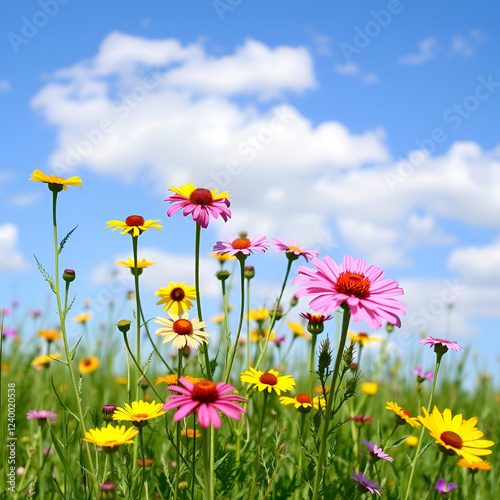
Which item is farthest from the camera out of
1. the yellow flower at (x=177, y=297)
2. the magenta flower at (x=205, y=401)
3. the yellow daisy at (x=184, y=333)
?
the yellow flower at (x=177, y=297)

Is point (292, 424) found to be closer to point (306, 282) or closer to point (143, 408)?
point (143, 408)

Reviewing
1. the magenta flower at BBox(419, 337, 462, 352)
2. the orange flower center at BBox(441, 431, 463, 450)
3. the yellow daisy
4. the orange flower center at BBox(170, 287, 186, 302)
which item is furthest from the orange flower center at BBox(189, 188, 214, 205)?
the orange flower center at BBox(441, 431, 463, 450)

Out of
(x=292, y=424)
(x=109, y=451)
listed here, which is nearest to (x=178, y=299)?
(x=109, y=451)

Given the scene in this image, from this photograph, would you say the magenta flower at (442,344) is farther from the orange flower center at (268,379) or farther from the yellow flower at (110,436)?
the yellow flower at (110,436)

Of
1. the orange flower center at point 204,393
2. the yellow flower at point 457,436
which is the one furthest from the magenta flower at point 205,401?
the yellow flower at point 457,436

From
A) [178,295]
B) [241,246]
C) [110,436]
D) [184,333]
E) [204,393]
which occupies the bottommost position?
[110,436]

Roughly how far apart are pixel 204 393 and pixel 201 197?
33.8 inches

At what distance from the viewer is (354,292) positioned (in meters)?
1.47

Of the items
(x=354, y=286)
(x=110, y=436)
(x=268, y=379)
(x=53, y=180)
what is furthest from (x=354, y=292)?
(x=53, y=180)

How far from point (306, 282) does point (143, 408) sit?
2.81ft

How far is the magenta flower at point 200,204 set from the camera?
1926mm

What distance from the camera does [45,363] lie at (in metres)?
3.71

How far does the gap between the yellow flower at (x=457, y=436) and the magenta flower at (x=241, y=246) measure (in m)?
0.87

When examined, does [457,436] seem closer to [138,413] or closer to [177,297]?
[138,413]
